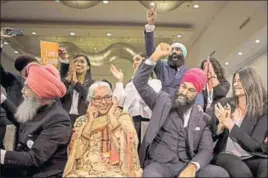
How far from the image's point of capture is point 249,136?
9.77 ft

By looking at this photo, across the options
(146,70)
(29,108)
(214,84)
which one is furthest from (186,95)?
(29,108)

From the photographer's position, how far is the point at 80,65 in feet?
12.8

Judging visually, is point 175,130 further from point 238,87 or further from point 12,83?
point 12,83

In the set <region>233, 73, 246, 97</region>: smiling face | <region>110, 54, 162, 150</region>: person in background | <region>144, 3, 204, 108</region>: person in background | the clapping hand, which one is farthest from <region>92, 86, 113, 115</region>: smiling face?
<region>233, 73, 246, 97</region>: smiling face

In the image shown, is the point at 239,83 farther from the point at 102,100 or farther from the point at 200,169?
the point at 102,100

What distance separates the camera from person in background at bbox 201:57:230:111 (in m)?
3.71

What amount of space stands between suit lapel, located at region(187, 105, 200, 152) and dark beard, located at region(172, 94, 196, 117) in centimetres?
5

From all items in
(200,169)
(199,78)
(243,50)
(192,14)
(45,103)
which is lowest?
(200,169)

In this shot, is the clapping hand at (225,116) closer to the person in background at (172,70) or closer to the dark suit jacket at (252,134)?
the dark suit jacket at (252,134)

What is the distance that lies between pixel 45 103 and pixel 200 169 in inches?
46.3

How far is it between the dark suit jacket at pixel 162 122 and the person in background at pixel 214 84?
24.1 inches

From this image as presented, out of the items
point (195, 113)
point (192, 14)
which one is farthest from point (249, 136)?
point (192, 14)

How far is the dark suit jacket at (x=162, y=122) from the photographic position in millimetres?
3000

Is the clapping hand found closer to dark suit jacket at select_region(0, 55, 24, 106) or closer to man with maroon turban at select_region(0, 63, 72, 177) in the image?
man with maroon turban at select_region(0, 63, 72, 177)
